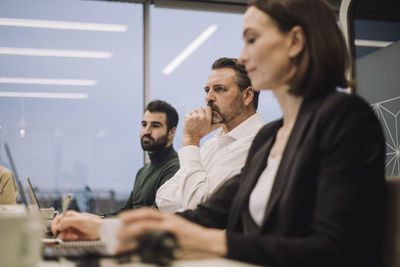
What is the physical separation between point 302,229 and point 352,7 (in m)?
2.32

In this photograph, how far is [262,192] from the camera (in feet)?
3.86

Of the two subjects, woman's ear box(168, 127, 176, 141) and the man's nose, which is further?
woman's ear box(168, 127, 176, 141)

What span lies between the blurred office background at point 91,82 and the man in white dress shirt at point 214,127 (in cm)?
204

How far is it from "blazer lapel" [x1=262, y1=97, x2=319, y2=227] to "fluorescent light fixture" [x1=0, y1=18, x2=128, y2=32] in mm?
3930

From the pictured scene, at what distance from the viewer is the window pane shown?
457cm

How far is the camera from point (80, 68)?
4691 mm

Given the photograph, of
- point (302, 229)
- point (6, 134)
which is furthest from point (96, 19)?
point (302, 229)

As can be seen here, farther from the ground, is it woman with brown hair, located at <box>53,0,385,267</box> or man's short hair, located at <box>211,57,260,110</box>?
man's short hair, located at <box>211,57,260,110</box>

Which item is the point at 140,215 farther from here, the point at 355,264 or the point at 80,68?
the point at 80,68

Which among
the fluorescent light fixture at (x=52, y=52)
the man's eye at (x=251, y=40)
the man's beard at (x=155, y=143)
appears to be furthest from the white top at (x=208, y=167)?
the fluorescent light fixture at (x=52, y=52)

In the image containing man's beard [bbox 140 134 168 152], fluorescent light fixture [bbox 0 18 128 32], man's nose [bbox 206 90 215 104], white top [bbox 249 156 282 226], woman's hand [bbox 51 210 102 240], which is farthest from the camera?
fluorescent light fixture [bbox 0 18 128 32]

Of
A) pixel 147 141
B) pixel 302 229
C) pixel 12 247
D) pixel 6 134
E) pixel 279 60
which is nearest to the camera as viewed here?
pixel 12 247

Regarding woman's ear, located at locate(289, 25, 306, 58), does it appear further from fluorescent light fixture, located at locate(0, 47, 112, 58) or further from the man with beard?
fluorescent light fixture, located at locate(0, 47, 112, 58)

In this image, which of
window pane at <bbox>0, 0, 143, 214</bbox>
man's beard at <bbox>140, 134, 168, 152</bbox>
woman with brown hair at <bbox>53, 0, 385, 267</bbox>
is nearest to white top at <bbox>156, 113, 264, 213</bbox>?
woman with brown hair at <bbox>53, 0, 385, 267</bbox>
